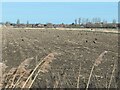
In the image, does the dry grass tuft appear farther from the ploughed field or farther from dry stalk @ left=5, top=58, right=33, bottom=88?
the ploughed field

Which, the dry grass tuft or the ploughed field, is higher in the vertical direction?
the dry grass tuft

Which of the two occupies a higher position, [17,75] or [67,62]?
[17,75]

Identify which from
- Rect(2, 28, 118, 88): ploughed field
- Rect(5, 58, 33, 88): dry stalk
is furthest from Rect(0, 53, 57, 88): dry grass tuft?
Rect(2, 28, 118, 88): ploughed field

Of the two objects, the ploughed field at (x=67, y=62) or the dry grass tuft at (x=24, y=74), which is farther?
the ploughed field at (x=67, y=62)

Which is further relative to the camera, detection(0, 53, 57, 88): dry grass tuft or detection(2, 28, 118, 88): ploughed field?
detection(2, 28, 118, 88): ploughed field

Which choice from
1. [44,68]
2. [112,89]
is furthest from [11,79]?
[112,89]

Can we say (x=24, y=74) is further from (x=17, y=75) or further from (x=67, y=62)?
(x=67, y=62)

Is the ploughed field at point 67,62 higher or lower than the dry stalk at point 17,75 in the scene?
lower

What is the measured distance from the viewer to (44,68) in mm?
4004

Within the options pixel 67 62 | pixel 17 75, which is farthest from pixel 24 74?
pixel 67 62

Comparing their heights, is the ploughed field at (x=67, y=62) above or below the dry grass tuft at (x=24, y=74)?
below

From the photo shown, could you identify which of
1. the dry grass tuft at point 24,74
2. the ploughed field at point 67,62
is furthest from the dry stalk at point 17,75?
the ploughed field at point 67,62

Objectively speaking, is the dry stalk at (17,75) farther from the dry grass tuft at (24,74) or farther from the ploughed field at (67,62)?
the ploughed field at (67,62)

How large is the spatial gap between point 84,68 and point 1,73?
8434 millimetres
